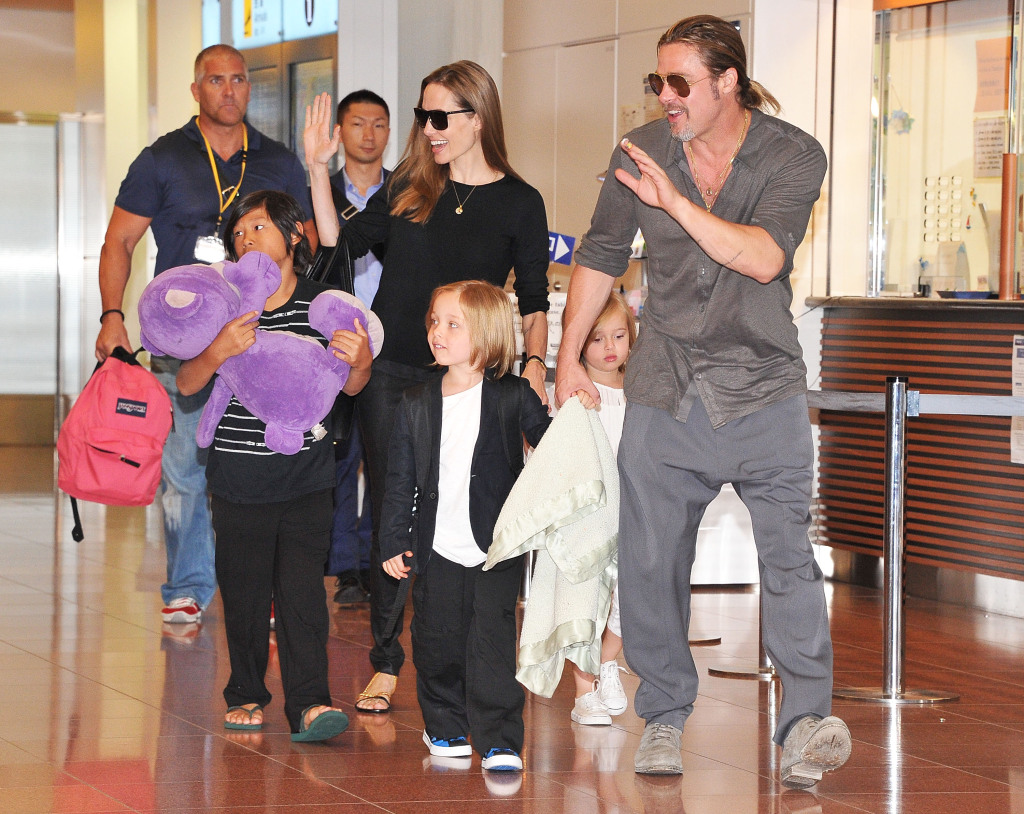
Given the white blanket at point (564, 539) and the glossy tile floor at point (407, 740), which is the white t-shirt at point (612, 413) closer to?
the white blanket at point (564, 539)

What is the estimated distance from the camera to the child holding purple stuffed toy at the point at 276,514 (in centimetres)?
374

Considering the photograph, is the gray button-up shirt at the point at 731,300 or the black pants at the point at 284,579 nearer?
the gray button-up shirt at the point at 731,300

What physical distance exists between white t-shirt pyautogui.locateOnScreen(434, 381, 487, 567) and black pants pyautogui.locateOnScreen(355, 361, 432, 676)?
1.22 ft

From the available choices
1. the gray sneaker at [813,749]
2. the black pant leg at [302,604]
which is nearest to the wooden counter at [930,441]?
the gray sneaker at [813,749]

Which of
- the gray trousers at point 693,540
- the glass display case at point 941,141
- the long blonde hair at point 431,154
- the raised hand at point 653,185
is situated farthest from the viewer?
the glass display case at point 941,141

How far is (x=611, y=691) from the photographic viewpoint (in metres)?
4.15

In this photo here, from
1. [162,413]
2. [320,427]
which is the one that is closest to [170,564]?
[162,413]

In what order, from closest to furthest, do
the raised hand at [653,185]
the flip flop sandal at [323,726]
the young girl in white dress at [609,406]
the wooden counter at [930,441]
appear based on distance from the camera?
the raised hand at [653,185] → the flip flop sandal at [323,726] → the young girl in white dress at [609,406] → the wooden counter at [930,441]

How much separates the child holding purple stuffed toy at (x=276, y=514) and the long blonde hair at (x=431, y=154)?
0.32 m

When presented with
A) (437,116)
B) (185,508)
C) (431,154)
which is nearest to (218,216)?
(185,508)

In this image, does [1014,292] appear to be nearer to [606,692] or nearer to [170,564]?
[606,692]

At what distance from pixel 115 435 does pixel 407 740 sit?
1186 millimetres

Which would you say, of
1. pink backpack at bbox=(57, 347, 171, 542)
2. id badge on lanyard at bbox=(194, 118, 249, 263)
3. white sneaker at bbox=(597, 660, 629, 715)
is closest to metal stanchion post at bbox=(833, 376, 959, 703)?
white sneaker at bbox=(597, 660, 629, 715)

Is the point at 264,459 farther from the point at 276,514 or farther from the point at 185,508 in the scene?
the point at 185,508
